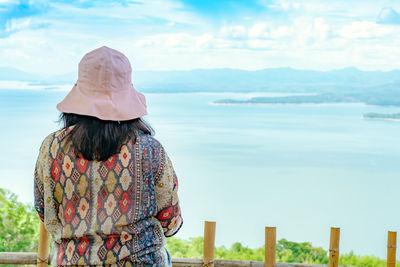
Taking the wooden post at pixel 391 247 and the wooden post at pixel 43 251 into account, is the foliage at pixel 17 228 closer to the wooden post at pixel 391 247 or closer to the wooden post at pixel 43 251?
the wooden post at pixel 43 251

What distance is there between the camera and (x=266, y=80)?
7.24 meters

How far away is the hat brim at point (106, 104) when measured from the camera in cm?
114

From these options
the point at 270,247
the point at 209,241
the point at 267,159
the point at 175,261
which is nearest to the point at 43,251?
the point at 175,261

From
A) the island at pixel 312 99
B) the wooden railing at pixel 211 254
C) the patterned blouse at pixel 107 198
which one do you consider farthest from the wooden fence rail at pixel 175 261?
the island at pixel 312 99

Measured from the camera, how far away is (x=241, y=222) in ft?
20.5

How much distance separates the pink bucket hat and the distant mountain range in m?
5.45

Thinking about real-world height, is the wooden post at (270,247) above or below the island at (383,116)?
below

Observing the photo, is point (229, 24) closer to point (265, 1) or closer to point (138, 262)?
point (265, 1)

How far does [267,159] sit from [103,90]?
5.88 meters

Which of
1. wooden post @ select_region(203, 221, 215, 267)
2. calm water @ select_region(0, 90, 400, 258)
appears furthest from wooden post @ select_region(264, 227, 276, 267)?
calm water @ select_region(0, 90, 400, 258)

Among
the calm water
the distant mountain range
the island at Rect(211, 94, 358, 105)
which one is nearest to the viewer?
the calm water

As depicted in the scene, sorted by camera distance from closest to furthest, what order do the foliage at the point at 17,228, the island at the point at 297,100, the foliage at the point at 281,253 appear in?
the foliage at the point at 17,228
the foliage at the point at 281,253
the island at the point at 297,100

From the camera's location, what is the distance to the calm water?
6133 mm

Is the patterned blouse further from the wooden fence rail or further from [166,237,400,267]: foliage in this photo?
[166,237,400,267]: foliage
